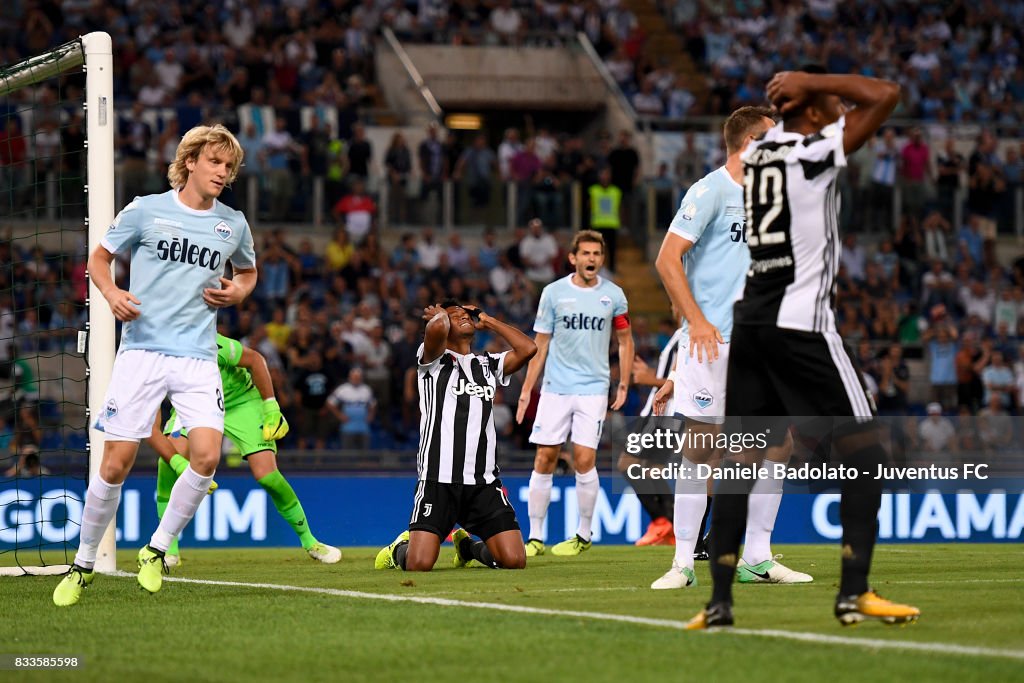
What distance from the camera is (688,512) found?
343 inches

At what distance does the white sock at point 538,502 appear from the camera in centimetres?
1332

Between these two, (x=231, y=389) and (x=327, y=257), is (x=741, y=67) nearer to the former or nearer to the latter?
(x=327, y=257)

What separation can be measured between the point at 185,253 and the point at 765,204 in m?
3.38

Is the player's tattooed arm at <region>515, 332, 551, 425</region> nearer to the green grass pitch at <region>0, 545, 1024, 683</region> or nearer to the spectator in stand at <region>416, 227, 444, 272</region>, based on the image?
the green grass pitch at <region>0, 545, 1024, 683</region>

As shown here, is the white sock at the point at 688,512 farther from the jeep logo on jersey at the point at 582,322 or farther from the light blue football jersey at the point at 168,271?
the jeep logo on jersey at the point at 582,322

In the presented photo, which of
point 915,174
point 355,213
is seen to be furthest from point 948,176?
point 355,213

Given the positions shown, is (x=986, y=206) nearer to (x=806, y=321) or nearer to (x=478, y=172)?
(x=478, y=172)

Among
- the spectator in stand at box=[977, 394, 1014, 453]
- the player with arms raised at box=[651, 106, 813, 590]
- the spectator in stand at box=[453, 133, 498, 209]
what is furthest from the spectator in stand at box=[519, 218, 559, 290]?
the player with arms raised at box=[651, 106, 813, 590]

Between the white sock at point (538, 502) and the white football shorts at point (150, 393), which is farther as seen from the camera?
the white sock at point (538, 502)

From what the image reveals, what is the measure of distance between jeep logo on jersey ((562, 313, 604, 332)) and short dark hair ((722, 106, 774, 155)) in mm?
4827

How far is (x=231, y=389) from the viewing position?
39.3 feet

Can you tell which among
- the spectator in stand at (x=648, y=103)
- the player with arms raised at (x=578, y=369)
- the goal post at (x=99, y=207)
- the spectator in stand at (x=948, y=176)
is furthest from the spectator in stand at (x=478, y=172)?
the goal post at (x=99, y=207)

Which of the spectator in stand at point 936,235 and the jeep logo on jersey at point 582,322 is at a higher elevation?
the spectator in stand at point 936,235

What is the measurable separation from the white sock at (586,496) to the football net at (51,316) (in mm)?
4154
